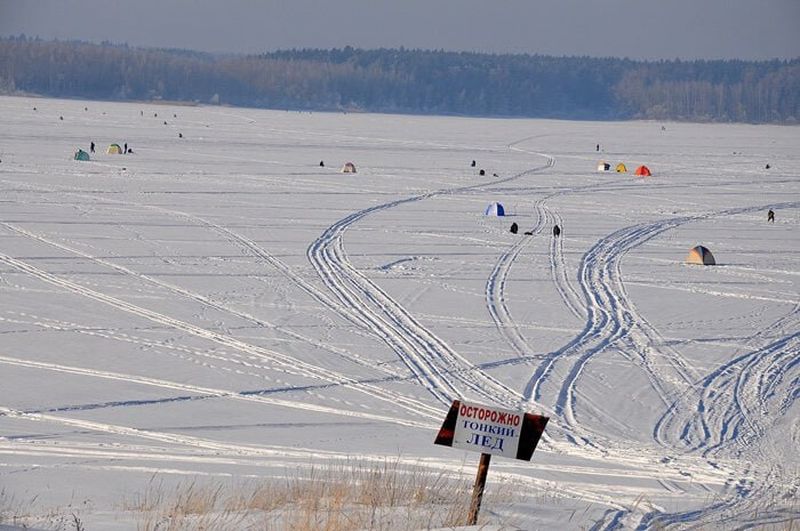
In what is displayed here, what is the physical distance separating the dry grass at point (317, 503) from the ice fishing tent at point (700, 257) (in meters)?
13.9

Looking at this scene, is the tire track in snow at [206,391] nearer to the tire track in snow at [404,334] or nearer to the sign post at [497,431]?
the tire track in snow at [404,334]

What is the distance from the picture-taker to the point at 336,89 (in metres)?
188

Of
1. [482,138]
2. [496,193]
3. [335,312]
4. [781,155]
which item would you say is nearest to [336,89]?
[482,138]

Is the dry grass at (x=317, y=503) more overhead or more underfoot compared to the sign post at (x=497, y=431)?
more underfoot

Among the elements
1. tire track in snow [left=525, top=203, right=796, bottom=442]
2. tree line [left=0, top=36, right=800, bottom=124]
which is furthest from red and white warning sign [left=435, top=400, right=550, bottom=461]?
tree line [left=0, top=36, right=800, bottom=124]

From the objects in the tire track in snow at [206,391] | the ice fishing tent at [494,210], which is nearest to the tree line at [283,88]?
the ice fishing tent at [494,210]

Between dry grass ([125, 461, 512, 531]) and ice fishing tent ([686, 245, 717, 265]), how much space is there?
13.9m

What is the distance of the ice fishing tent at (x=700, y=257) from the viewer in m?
21.5

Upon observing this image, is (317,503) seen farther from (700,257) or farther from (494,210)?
(494,210)

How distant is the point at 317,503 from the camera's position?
270 inches

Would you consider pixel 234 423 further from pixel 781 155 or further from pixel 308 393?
pixel 781 155

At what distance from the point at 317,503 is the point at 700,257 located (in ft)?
52.1

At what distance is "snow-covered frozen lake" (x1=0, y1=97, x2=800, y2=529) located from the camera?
9164mm

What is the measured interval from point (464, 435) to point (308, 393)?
222 inches
